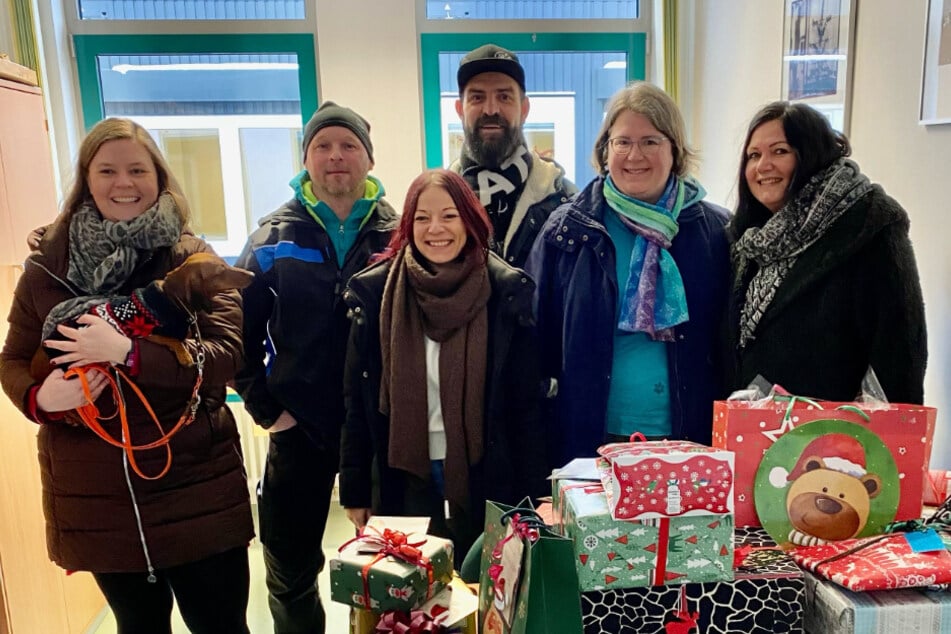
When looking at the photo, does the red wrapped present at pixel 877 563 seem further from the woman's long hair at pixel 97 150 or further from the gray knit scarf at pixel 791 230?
the woman's long hair at pixel 97 150

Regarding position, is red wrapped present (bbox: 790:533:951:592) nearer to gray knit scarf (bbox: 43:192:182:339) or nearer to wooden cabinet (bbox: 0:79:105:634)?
gray knit scarf (bbox: 43:192:182:339)

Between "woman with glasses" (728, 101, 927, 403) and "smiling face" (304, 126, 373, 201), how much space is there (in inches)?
40.9

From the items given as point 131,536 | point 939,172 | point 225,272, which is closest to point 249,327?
point 225,272

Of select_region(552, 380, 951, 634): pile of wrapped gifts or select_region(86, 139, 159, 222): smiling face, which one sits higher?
select_region(86, 139, 159, 222): smiling face

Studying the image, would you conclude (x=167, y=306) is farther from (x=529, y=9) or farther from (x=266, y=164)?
(x=529, y=9)

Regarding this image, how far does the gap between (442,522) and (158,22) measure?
291cm

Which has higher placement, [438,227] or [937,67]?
[937,67]

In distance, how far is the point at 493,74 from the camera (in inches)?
80.1

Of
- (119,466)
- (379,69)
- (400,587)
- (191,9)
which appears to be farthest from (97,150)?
(191,9)

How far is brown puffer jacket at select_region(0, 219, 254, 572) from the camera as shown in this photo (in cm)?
145

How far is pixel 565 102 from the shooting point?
141 inches

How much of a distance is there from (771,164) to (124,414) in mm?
1527

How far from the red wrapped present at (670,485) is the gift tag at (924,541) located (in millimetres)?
309

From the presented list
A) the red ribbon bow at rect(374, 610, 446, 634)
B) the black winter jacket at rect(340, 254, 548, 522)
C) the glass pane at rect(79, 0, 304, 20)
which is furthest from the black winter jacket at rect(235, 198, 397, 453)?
the glass pane at rect(79, 0, 304, 20)
